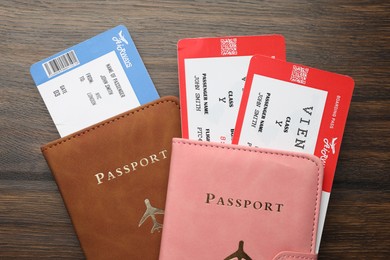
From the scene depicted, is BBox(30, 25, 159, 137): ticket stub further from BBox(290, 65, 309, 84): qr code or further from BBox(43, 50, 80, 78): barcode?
BBox(290, 65, 309, 84): qr code

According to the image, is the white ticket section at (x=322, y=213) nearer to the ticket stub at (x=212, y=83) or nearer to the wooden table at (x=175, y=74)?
the wooden table at (x=175, y=74)

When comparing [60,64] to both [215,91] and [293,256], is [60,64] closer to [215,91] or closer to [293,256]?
[215,91]

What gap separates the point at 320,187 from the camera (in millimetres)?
707

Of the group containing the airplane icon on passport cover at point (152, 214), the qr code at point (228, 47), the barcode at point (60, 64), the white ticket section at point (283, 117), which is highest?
the qr code at point (228, 47)

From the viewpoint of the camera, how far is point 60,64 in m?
0.74

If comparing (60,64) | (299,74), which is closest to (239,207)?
(299,74)

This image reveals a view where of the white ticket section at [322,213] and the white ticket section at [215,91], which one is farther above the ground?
the white ticket section at [215,91]

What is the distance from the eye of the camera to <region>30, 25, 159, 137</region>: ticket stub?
0.74m

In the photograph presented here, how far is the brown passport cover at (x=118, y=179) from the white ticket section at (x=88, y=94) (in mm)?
22

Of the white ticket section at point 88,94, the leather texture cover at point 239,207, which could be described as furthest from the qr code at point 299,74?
the white ticket section at point 88,94

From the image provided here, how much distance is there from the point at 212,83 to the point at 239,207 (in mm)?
192

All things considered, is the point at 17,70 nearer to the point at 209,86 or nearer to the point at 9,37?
the point at 9,37

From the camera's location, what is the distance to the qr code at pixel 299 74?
2.38 feet

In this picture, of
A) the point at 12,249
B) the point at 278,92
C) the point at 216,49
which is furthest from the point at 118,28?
the point at 12,249
